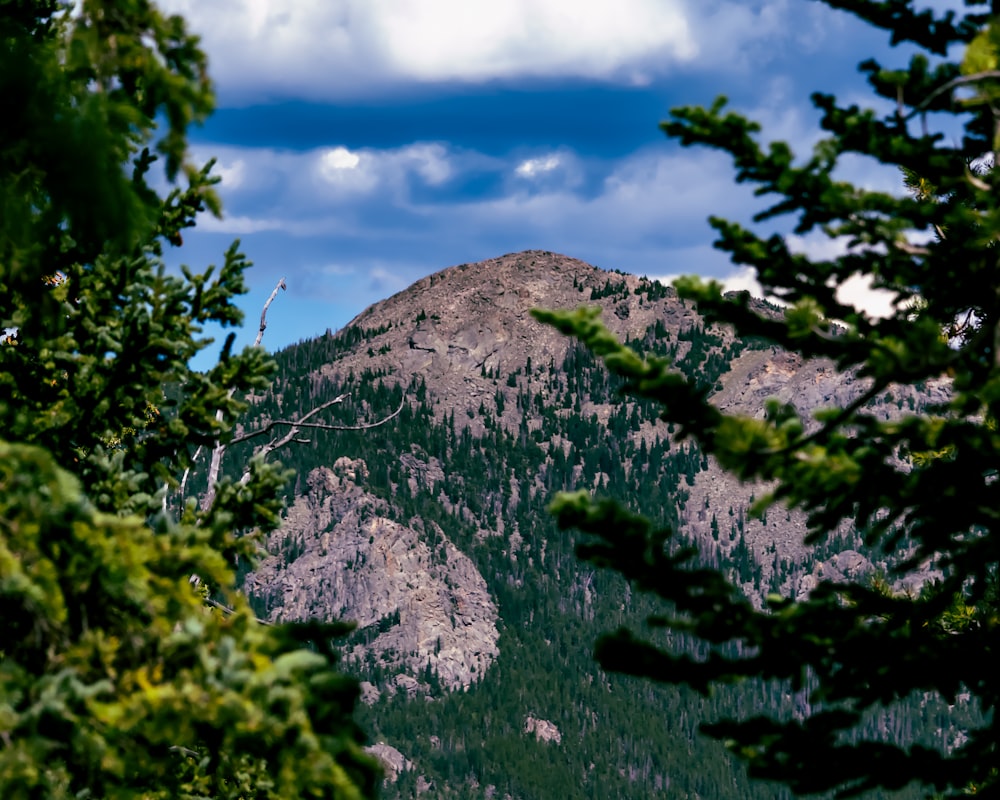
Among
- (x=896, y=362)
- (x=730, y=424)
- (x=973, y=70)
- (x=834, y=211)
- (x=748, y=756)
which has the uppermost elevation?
(x=973, y=70)

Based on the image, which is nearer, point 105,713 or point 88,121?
point 105,713

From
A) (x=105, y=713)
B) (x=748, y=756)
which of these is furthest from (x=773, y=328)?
(x=105, y=713)

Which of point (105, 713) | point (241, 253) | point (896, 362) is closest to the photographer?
point (105, 713)

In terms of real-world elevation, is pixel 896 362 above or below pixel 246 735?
above

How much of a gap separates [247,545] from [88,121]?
13.3 ft

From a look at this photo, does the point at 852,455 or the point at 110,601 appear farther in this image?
the point at 852,455

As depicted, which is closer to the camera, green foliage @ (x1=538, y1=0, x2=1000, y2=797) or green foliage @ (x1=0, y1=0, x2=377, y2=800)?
green foliage @ (x1=0, y1=0, x2=377, y2=800)

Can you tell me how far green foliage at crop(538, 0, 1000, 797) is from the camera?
274 inches

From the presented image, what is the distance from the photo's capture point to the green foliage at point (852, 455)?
6.95 metres

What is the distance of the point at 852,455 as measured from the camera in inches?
296

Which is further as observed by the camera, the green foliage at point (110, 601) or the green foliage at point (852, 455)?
the green foliage at point (852, 455)

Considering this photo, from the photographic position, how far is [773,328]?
803 centimetres

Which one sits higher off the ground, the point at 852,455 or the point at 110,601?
the point at 852,455

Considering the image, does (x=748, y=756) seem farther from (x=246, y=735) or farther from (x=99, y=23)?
(x=99, y=23)
